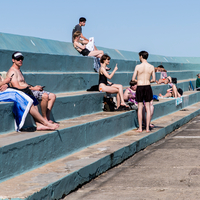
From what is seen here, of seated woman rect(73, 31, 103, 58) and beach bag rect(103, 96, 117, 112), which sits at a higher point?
seated woman rect(73, 31, 103, 58)

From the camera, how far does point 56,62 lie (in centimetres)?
1116

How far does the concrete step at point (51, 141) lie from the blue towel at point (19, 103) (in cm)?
29

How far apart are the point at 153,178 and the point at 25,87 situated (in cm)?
271

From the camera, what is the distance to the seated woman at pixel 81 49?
13.6m

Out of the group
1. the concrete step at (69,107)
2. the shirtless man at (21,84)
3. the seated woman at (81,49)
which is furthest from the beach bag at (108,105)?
the seated woman at (81,49)

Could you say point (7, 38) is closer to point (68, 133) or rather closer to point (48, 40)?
point (48, 40)

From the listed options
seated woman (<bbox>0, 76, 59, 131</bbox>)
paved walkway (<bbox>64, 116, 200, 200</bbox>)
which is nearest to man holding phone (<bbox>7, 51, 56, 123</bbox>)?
seated woman (<bbox>0, 76, 59, 131</bbox>)

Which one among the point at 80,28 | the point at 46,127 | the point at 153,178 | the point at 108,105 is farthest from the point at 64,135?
the point at 80,28

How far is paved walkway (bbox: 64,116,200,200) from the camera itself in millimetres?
4938

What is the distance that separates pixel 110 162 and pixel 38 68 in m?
4.50

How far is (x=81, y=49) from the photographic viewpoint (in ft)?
45.7

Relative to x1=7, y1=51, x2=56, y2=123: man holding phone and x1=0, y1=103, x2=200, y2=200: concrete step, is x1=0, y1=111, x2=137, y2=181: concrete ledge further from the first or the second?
x1=7, y1=51, x2=56, y2=123: man holding phone

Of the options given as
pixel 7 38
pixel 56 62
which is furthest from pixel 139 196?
pixel 7 38

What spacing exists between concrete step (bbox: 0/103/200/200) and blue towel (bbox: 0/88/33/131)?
909 millimetres
